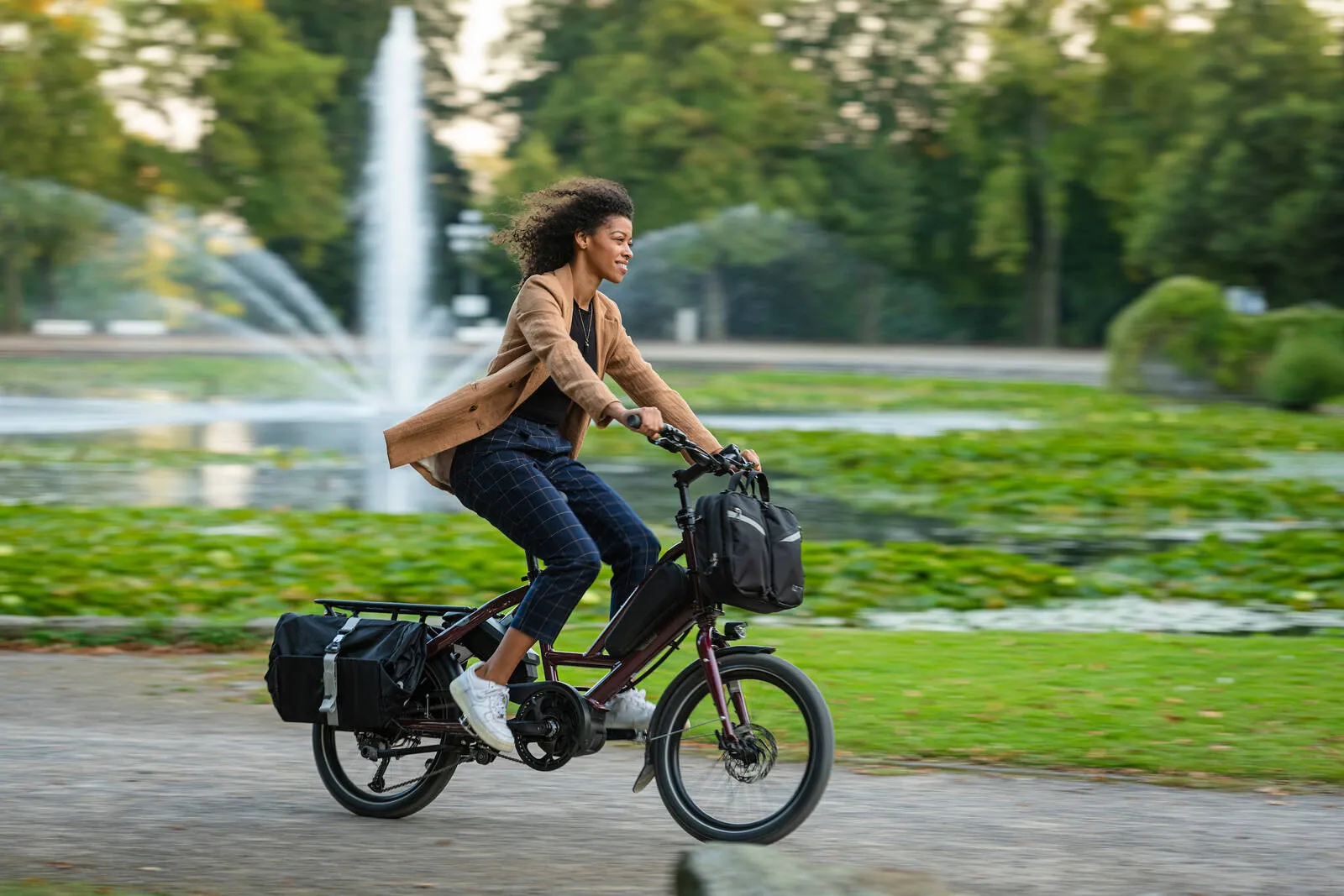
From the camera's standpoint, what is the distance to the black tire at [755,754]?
4973 millimetres

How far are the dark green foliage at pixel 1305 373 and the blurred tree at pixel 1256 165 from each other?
13.6 meters

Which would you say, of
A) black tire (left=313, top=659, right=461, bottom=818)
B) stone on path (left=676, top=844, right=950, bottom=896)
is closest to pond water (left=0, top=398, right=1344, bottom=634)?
black tire (left=313, top=659, right=461, bottom=818)

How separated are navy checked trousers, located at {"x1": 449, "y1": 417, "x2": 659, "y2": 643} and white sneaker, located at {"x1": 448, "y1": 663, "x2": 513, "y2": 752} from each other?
0.69ft

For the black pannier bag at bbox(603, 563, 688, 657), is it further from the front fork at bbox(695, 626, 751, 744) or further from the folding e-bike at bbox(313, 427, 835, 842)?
the front fork at bbox(695, 626, 751, 744)

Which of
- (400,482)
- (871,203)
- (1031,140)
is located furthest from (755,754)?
(1031,140)

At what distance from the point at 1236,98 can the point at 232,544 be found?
117 ft

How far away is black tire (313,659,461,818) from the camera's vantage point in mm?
5492

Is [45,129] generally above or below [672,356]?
above

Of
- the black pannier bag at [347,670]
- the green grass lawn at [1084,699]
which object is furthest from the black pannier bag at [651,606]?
the green grass lawn at [1084,699]

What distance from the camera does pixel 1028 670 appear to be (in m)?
7.75

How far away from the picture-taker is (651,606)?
5125 millimetres

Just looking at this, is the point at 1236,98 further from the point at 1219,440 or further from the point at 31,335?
the point at 31,335

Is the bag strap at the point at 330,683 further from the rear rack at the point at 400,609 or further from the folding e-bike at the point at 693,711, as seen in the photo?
the folding e-bike at the point at 693,711

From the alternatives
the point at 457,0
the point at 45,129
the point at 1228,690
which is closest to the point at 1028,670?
the point at 1228,690
